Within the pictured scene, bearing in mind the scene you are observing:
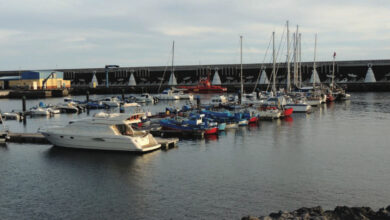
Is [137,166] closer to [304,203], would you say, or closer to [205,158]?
[205,158]

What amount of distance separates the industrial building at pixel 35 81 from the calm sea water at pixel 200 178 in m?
95.0

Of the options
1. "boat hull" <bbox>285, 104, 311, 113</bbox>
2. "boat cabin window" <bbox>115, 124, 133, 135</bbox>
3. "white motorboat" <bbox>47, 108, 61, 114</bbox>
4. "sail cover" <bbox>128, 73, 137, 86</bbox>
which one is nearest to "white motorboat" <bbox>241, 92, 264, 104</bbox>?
"boat hull" <bbox>285, 104, 311, 113</bbox>

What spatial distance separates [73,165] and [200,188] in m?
10.3

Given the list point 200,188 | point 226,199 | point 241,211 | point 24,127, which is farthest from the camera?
point 24,127

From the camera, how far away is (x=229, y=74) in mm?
153875

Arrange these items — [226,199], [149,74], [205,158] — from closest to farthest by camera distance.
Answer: [226,199]
[205,158]
[149,74]

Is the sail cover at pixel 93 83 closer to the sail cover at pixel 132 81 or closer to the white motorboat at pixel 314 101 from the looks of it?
the sail cover at pixel 132 81

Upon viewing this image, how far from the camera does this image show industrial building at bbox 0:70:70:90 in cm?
12788

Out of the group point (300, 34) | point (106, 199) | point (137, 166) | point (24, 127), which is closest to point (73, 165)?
point (137, 166)

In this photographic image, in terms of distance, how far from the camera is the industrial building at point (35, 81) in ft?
420

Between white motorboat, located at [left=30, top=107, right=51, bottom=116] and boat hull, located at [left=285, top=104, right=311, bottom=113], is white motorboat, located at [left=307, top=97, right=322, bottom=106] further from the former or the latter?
white motorboat, located at [left=30, top=107, right=51, bottom=116]

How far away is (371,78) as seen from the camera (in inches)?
5226

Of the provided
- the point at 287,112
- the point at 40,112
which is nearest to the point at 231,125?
the point at 287,112

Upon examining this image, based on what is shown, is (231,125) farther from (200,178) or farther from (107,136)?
(200,178)
